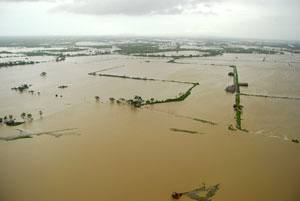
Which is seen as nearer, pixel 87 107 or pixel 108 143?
pixel 108 143

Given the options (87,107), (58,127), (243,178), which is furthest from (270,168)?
(87,107)

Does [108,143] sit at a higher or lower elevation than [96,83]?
lower

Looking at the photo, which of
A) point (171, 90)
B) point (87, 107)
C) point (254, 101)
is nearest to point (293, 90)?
point (254, 101)

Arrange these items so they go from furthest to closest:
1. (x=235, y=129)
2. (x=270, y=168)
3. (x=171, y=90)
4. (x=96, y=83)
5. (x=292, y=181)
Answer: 1. (x=96, y=83)
2. (x=171, y=90)
3. (x=235, y=129)
4. (x=270, y=168)
5. (x=292, y=181)

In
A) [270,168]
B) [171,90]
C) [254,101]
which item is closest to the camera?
[270,168]

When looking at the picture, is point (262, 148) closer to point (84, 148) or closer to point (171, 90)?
point (84, 148)

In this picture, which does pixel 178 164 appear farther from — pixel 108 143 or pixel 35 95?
pixel 35 95
